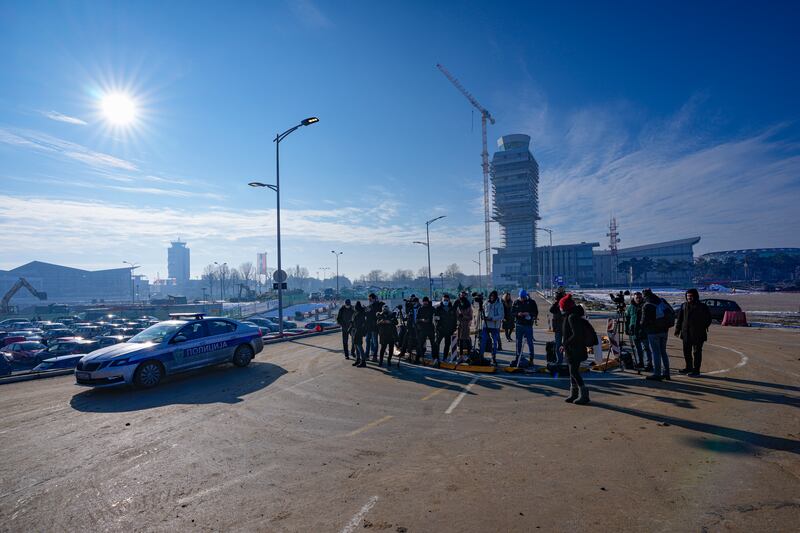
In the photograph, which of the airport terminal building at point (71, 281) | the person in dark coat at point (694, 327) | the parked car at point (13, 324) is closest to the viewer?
the person in dark coat at point (694, 327)

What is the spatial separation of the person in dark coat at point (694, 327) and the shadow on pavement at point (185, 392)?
10.0 meters

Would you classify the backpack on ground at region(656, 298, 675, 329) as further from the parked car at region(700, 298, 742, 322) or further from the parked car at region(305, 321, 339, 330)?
the parked car at region(700, 298, 742, 322)

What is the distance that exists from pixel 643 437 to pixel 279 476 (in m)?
4.91

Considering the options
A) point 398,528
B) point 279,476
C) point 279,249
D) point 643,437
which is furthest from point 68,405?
point 279,249

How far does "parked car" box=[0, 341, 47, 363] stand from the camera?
2223cm

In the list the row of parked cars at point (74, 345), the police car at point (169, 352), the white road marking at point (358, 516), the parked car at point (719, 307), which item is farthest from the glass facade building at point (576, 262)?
the white road marking at point (358, 516)

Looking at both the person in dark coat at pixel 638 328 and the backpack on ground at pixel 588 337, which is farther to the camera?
the person in dark coat at pixel 638 328

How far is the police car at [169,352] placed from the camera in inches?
322

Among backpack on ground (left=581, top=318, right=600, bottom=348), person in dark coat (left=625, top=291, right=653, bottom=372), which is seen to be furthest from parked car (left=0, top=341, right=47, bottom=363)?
person in dark coat (left=625, top=291, right=653, bottom=372)

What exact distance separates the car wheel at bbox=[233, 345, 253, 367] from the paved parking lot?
2020 mm

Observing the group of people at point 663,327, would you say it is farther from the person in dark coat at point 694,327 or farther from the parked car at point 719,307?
the parked car at point 719,307

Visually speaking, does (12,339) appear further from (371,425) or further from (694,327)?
(694,327)

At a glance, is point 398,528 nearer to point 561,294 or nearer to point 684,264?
point 561,294

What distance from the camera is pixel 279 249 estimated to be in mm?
19562
